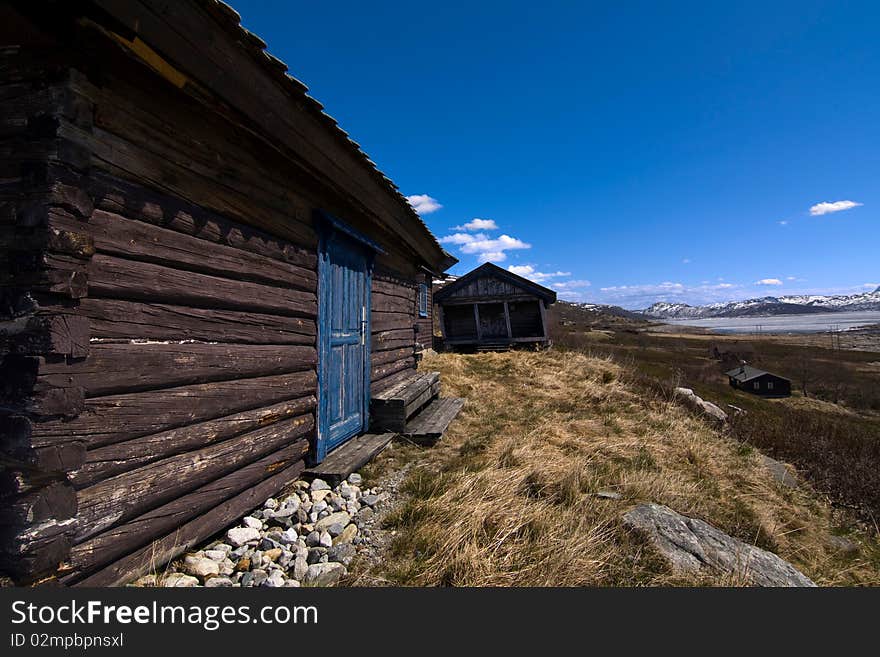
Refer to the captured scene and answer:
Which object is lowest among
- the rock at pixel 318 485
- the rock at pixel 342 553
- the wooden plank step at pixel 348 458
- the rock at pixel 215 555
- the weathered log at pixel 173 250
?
the rock at pixel 342 553

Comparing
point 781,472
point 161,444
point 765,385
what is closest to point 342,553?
point 161,444

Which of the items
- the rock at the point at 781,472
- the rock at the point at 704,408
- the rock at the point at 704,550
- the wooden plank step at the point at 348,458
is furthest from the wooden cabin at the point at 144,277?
the rock at the point at 704,408

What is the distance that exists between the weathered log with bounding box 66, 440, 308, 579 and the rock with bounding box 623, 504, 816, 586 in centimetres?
281

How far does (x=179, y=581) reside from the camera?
2.20m

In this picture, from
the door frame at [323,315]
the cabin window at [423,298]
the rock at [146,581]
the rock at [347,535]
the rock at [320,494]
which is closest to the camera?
the rock at [146,581]

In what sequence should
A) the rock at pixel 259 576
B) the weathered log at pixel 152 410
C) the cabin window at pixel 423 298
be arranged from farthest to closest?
the cabin window at pixel 423 298
the rock at pixel 259 576
the weathered log at pixel 152 410

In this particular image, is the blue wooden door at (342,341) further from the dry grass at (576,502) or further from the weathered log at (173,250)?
the dry grass at (576,502)

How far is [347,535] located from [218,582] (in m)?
0.85

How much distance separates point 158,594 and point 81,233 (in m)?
1.74

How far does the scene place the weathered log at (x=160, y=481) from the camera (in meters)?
1.91

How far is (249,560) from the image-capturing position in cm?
250

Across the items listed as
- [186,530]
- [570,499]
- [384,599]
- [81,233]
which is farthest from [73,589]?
[570,499]

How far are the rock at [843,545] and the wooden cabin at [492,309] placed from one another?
42.1 ft

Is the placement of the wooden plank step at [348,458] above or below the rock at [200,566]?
above
